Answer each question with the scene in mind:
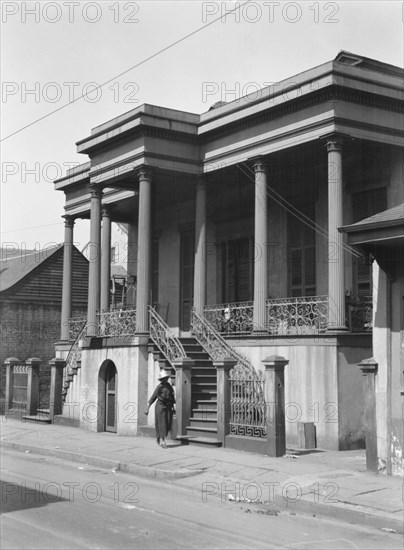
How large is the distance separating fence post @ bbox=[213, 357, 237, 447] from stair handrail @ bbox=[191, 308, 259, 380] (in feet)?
3.16

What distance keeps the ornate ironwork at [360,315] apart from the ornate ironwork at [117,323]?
19.0 feet

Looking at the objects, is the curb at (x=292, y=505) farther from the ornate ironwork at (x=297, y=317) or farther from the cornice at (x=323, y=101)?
the cornice at (x=323, y=101)

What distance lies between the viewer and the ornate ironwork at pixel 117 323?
745 inches

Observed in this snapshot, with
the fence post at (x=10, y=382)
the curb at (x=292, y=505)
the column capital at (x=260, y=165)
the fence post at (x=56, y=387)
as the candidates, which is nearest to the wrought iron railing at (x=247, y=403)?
the curb at (x=292, y=505)

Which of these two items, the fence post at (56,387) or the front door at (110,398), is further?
the fence post at (56,387)

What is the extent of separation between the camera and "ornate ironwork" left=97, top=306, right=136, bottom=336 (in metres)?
18.9

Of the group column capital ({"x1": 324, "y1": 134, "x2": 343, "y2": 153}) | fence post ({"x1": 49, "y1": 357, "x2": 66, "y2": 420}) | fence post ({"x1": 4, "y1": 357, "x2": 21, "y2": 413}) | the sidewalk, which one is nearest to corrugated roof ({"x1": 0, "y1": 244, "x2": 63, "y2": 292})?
fence post ({"x1": 4, "y1": 357, "x2": 21, "y2": 413})

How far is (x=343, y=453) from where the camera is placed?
14.0 metres

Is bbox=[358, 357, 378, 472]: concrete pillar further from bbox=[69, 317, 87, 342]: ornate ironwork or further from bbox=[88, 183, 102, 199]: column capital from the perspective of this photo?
bbox=[69, 317, 87, 342]: ornate ironwork

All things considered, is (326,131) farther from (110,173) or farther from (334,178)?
(110,173)

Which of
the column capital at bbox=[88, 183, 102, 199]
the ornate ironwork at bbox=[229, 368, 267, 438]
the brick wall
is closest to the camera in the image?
the ornate ironwork at bbox=[229, 368, 267, 438]

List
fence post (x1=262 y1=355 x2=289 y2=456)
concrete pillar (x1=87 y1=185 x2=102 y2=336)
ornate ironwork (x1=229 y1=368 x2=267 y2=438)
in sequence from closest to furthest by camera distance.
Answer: fence post (x1=262 y1=355 x2=289 y2=456), ornate ironwork (x1=229 y1=368 x2=267 y2=438), concrete pillar (x1=87 y1=185 x2=102 y2=336)

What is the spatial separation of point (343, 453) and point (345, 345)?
220 centimetres

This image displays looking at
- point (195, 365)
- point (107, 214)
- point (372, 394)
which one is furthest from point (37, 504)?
point (107, 214)
